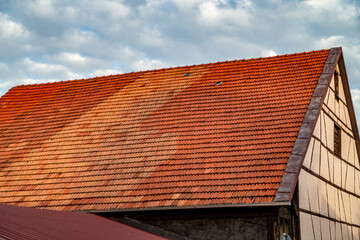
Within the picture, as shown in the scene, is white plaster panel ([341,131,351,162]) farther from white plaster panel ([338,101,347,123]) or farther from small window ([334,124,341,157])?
white plaster panel ([338,101,347,123])

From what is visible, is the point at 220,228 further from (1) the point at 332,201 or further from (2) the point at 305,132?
(1) the point at 332,201

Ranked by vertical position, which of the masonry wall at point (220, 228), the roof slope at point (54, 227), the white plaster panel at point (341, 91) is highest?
the white plaster panel at point (341, 91)

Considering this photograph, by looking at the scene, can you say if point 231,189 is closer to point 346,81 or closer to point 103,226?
point 103,226

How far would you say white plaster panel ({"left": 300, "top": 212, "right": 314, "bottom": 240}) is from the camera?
10.7m

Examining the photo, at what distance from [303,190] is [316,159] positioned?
133cm

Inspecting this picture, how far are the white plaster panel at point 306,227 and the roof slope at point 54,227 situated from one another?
3.45m

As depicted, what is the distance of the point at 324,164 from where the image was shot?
12.5 meters

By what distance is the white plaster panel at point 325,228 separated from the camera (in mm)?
11700

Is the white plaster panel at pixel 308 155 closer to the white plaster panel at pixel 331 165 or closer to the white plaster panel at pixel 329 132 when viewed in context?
the white plaster panel at pixel 329 132

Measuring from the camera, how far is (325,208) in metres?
12.1

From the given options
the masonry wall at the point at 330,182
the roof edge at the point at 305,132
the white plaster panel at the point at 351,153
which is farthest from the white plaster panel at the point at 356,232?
the roof edge at the point at 305,132

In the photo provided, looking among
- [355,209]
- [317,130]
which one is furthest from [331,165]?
[355,209]

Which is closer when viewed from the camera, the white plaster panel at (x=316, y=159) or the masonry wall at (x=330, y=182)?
the masonry wall at (x=330, y=182)

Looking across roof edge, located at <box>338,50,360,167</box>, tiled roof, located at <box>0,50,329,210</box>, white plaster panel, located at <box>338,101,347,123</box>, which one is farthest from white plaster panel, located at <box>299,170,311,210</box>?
roof edge, located at <box>338,50,360,167</box>
